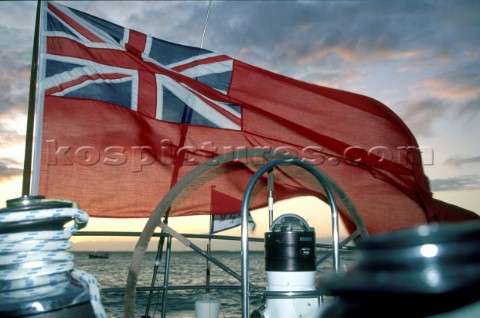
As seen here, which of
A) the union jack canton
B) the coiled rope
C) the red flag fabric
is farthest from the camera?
the union jack canton

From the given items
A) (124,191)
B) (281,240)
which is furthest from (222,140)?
(281,240)

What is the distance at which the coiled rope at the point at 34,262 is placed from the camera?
1124 millimetres

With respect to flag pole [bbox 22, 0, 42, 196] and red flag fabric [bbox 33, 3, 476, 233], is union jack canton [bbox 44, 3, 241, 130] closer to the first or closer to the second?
red flag fabric [bbox 33, 3, 476, 233]

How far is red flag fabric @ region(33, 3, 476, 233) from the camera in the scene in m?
4.41

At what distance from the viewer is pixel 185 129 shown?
4.79 metres

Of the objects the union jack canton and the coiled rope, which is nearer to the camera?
the coiled rope

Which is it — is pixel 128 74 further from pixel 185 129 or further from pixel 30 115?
pixel 30 115

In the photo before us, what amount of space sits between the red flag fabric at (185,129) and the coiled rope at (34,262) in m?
2.97

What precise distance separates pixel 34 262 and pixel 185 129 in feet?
12.0

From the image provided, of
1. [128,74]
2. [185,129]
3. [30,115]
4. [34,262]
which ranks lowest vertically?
[34,262]

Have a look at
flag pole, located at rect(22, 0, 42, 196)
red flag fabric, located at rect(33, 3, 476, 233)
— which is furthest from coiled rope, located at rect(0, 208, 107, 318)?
red flag fabric, located at rect(33, 3, 476, 233)

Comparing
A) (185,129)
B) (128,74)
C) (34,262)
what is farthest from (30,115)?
(34,262)

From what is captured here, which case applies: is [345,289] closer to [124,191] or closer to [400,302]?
[400,302]

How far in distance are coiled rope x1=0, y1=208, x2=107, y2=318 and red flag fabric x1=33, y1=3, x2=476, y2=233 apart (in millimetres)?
2972
